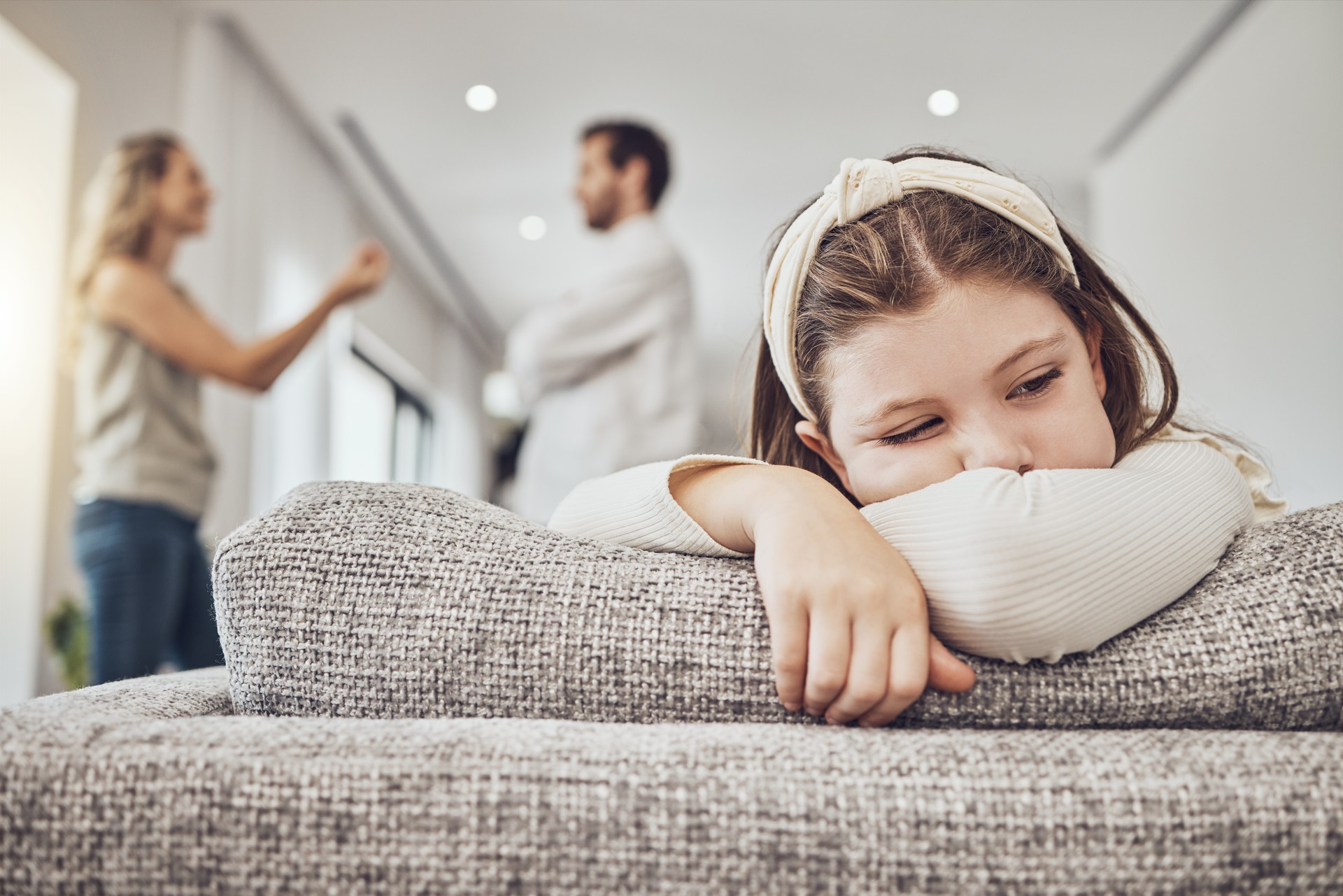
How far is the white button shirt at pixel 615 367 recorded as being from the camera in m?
2.34

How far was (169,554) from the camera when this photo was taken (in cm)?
164

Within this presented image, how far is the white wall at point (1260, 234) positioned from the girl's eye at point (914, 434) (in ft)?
2.29

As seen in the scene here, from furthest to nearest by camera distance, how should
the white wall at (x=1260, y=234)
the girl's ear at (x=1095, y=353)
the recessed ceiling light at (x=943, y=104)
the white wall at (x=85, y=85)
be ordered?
the white wall at (x=85, y=85) < the recessed ceiling light at (x=943, y=104) < the white wall at (x=1260, y=234) < the girl's ear at (x=1095, y=353)

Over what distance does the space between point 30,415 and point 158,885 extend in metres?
2.27

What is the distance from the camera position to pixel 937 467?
609 mm

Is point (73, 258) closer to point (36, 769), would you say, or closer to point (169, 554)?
point (169, 554)

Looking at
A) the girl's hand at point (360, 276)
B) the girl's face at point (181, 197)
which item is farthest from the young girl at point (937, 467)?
the girl's face at point (181, 197)

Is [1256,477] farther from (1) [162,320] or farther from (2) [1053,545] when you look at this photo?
(1) [162,320]

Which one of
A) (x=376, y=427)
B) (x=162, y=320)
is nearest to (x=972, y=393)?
(x=162, y=320)

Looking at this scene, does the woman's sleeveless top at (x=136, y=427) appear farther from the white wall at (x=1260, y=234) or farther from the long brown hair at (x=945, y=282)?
the white wall at (x=1260, y=234)

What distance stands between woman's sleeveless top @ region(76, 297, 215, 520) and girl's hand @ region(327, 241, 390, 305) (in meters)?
0.40

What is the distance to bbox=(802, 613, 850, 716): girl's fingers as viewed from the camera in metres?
0.38

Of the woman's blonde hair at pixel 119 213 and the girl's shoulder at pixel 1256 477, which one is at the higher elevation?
the woman's blonde hair at pixel 119 213

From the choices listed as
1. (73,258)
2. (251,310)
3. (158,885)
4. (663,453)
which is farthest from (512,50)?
(251,310)
